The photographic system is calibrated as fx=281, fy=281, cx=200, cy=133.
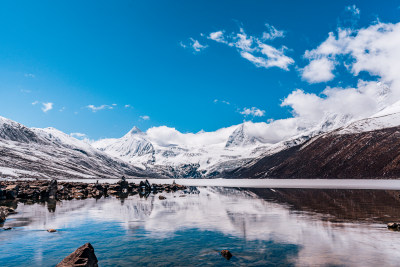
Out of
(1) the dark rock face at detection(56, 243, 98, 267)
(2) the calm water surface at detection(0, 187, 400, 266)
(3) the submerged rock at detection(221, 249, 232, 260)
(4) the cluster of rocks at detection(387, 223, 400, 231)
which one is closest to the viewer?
(1) the dark rock face at detection(56, 243, 98, 267)

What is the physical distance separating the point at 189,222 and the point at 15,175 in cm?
20589

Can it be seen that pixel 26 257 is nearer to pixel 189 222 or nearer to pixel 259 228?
pixel 189 222

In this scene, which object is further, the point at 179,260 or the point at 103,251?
the point at 103,251

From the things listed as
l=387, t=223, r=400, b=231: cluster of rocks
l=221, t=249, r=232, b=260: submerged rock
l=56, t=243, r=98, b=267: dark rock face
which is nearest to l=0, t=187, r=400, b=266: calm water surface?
l=221, t=249, r=232, b=260: submerged rock

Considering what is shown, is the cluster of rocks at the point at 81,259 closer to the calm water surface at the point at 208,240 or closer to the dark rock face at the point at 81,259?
the dark rock face at the point at 81,259

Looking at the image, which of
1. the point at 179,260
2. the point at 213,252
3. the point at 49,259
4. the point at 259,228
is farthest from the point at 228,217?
the point at 49,259

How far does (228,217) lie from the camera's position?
35.5 metres

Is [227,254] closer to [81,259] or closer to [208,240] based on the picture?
[208,240]

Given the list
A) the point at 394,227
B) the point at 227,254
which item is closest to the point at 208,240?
the point at 227,254

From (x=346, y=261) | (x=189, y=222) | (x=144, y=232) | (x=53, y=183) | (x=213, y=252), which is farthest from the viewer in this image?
(x=53, y=183)

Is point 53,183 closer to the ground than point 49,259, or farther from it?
farther from it

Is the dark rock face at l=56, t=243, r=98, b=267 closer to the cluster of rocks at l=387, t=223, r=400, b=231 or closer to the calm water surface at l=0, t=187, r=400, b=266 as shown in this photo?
the calm water surface at l=0, t=187, r=400, b=266

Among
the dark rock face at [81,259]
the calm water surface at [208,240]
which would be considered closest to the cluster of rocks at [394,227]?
the calm water surface at [208,240]

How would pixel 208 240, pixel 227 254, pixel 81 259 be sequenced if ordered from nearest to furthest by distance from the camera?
pixel 81 259 < pixel 227 254 < pixel 208 240
